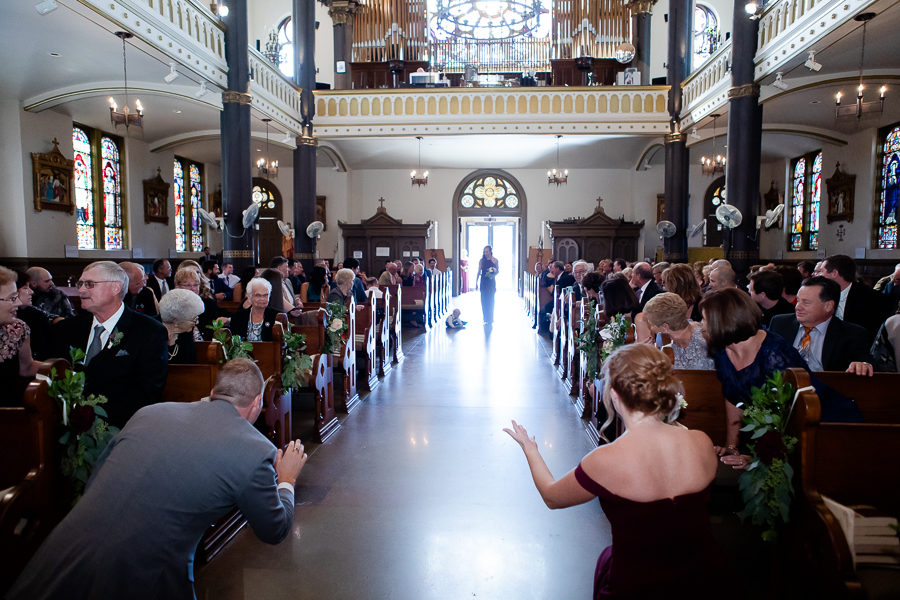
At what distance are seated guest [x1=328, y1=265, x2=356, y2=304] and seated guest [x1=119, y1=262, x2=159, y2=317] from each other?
5.91ft

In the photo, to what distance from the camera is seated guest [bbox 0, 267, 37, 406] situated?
299 cm

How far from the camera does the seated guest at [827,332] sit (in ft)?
10.6

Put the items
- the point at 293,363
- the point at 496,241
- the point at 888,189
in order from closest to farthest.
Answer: the point at 293,363, the point at 888,189, the point at 496,241

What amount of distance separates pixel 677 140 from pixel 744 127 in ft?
12.5

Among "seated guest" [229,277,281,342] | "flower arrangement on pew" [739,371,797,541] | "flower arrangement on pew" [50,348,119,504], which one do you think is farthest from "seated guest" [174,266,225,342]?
"flower arrangement on pew" [739,371,797,541]

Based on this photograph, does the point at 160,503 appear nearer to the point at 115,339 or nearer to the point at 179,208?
the point at 115,339

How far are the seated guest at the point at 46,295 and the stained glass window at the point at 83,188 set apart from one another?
790 cm

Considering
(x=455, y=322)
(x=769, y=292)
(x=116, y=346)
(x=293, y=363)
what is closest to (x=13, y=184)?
(x=455, y=322)

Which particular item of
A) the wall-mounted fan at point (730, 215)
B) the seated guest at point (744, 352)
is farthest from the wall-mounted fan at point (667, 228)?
the seated guest at point (744, 352)

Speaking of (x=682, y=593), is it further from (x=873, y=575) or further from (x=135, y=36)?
(x=135, y=36)

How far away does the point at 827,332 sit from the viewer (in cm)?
334

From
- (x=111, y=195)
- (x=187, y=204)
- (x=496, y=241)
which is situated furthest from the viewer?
(x=496, y=241)

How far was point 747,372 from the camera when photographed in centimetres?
283

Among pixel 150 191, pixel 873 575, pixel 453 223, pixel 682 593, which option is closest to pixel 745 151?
pixel 873 575
